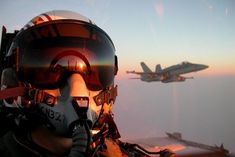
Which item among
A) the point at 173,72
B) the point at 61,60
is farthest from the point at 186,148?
the point at 173,72

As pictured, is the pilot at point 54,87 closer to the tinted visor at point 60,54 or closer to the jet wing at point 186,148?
the tinted visor at point 60,54

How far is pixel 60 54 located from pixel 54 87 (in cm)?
28

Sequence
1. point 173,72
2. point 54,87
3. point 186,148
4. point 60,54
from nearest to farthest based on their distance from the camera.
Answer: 1. point 54,87
2. point 60,54
3. point 186,148
4. point 173,72

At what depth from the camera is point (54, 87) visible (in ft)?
7.55

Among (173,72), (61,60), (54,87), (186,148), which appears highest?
(173,72)

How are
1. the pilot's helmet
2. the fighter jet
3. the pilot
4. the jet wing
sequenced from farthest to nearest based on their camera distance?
1. the fighter jet
2. the jet wing
3. the pilot's helmet
4. the pilot

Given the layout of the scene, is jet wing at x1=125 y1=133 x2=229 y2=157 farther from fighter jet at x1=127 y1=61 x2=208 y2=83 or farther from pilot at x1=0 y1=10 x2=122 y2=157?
fighter jet at x1=127 y1=61 x2=208 y2=83

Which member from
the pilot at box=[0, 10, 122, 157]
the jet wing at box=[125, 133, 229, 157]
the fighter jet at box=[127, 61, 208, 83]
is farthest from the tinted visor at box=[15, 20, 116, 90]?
the fighter jet at box=[127, 61, 208, 83]

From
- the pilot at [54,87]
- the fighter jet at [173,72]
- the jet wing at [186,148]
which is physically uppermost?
the fighter jet at [173,72]

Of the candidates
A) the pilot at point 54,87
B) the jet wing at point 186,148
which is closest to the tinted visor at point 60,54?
the pilot at point 54,87

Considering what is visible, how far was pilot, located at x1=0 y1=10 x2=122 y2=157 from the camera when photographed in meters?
2.15

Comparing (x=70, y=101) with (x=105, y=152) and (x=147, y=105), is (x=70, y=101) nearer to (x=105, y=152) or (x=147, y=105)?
(x=105, y=152)

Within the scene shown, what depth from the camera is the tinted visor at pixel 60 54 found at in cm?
235

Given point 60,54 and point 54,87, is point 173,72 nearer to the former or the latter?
point 60,54
